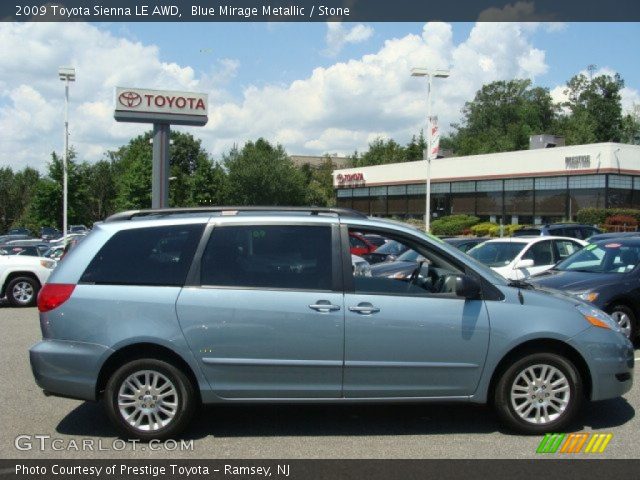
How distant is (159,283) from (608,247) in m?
7.45

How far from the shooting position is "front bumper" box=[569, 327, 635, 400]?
5.54 meters

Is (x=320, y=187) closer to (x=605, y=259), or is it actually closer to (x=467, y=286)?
(x=605, y=259)

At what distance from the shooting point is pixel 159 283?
17.9 ft

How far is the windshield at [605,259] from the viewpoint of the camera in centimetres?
970

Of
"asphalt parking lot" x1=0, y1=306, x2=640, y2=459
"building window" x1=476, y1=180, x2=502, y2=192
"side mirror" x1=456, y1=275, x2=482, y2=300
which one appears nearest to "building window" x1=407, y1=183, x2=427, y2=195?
"building window" x1=476, y1=180, x2=502, y2=192

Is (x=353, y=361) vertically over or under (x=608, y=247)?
under

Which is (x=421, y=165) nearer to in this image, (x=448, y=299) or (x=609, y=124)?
(x=609, y=124)

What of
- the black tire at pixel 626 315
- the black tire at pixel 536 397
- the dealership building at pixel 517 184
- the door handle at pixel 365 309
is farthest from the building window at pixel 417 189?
the door handle at pixel 365 309

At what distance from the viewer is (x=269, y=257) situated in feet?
18.0

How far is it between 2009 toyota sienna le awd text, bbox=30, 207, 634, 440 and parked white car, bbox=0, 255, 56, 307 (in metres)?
10.1

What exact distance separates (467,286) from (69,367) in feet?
10.9

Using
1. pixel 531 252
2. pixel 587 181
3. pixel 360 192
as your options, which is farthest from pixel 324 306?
pixel 360 192
